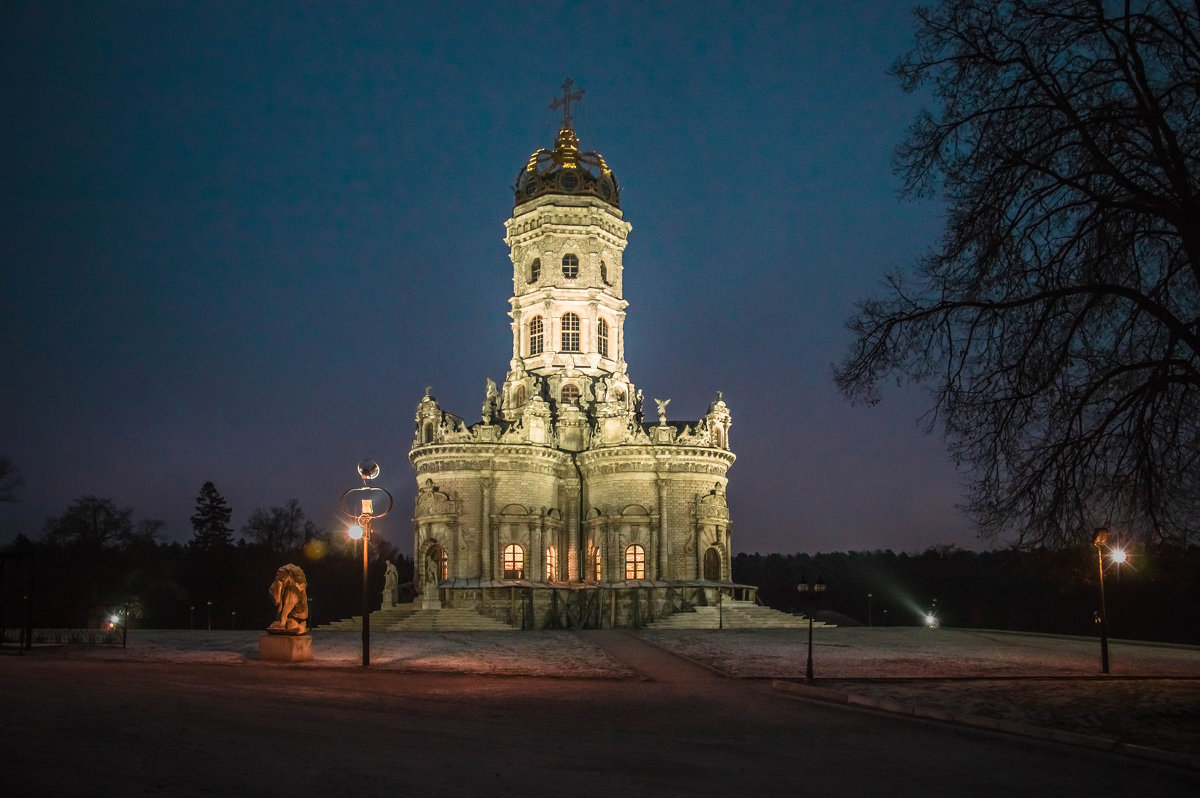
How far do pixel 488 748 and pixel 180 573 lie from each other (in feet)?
265

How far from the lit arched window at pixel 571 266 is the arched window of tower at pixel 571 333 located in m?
2.28

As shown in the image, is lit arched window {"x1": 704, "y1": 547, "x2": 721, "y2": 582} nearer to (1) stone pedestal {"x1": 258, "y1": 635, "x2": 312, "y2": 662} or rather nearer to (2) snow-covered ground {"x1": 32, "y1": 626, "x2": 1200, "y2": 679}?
(2) snow-covered ground {"x1": 32, "y1": 626, "x2": 1200, "y2": 679}

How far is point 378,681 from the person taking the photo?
2197cm

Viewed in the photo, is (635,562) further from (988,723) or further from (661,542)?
(988,723)

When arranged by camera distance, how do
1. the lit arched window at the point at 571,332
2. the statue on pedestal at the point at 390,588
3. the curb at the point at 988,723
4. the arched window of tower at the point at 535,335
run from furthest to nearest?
the arched window of tower at the point at 535,335
the lit arched window at the point at 571,332
the statue on pedestal at the point at 390,588
the curb at the point at 988,723

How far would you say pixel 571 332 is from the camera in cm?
6103

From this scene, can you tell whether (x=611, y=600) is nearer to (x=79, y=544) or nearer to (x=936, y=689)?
(x=936, y=689)

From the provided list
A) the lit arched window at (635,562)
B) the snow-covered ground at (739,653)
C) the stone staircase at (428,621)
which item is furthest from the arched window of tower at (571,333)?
the snow-covered ground at (739,653)

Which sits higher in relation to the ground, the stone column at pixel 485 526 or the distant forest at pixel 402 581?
the stone column at pixel 485 526

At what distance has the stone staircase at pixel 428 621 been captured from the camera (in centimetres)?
4562

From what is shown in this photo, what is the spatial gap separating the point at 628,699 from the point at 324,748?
27.2 ft

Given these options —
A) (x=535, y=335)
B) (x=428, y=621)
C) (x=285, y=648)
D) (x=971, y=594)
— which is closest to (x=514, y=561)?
(x=428, y=621)

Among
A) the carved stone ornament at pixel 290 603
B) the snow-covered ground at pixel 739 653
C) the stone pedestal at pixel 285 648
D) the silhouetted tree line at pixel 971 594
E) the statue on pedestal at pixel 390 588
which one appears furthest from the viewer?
the silhouetted tree line at pixel 971 594

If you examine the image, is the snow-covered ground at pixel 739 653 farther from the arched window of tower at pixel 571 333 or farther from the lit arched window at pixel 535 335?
the lit arched window at pixel 535 335
